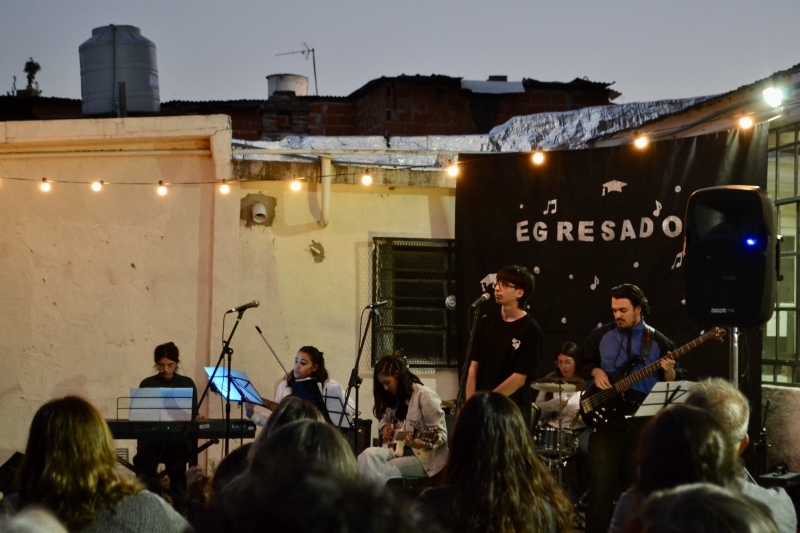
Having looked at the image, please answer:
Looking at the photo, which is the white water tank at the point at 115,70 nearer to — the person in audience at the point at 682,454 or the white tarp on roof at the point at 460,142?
the white tarp on roof at the point at 460,142

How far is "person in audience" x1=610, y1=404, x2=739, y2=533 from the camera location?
3160mm


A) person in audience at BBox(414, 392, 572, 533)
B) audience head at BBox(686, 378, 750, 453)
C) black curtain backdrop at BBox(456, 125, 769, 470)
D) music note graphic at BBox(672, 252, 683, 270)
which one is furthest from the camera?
music note graphic at BBox(672, 252, 683, 270)

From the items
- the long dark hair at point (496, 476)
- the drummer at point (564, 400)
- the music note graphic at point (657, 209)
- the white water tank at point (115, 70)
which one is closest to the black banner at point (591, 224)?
the music note graphic at point (657, 209)

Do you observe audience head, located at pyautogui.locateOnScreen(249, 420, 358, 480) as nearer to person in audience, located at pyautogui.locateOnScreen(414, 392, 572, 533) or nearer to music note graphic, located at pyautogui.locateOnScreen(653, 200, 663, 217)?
person in audience, located at pyautogui.locateOnScreen(414, 392, 572, 533)

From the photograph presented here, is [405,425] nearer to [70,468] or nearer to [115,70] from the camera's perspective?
[70,468]

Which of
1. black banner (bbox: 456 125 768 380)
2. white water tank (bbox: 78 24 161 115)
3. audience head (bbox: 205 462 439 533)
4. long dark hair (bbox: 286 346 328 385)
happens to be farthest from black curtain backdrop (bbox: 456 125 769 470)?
audience head (bbox: 205 462 439 533)

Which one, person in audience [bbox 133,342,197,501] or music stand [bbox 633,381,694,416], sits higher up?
music stand [bbox 633,381,694,416]

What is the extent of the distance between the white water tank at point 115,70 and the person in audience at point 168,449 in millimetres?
4042

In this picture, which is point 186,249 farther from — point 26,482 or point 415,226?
point 26,482

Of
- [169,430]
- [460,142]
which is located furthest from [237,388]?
[460,142]

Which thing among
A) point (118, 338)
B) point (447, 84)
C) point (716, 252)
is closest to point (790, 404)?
Result: point (716, 252)

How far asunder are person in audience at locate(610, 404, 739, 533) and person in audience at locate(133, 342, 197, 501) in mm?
5467

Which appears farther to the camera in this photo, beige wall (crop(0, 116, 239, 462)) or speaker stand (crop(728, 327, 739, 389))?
beige wall (crop(0, 116, 239, 462))

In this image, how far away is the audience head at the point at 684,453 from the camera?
3.16 meters
